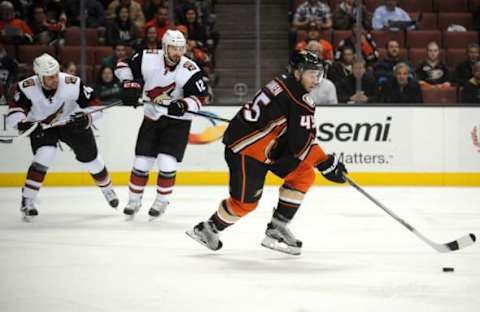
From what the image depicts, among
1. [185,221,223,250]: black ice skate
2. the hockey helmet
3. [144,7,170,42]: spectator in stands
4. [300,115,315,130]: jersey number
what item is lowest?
[185,221,223,250]: black ice skate

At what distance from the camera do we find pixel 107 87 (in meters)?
8.97

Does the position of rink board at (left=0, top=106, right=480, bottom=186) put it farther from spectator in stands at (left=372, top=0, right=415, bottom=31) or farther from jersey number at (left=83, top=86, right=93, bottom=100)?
jersey number at (left=83, top=86, right=93, bottom=100)

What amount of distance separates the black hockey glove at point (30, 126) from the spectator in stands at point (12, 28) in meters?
2.83

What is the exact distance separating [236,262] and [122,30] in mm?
4988

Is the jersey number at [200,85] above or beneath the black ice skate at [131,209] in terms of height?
above

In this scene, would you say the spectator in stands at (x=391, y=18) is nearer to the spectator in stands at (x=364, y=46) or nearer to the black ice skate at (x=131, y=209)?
the spectator in stands at (x=364, y=46)

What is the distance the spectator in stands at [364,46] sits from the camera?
9.12 metres

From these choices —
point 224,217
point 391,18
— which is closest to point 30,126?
point 224,217

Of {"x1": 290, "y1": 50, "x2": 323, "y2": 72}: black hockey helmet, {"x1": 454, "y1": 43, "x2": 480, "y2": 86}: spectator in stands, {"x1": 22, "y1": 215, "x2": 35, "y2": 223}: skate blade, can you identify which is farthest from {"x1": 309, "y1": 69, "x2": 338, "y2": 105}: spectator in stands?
{"x1": 290, "y1": 50, "x2": 323, "y2": 72}: black hockey helmet

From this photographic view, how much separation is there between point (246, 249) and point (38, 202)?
2.82m

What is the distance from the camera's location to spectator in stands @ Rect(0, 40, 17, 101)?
8.77 m

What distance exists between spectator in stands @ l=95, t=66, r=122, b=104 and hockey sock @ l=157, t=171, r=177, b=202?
2.45 m

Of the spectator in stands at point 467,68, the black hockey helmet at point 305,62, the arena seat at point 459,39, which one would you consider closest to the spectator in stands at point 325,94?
the spectator in stands at point 467,68

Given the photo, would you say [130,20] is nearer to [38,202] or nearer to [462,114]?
[38,202]
